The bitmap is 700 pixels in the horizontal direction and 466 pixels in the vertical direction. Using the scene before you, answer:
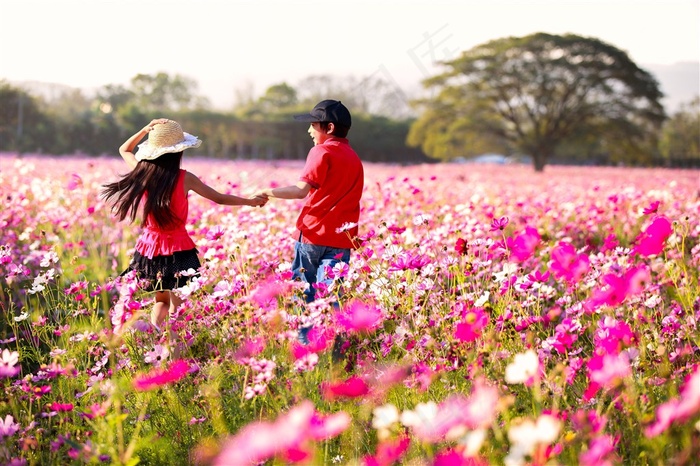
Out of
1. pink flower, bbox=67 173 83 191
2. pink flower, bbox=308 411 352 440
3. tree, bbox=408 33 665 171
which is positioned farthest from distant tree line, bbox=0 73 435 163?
pink flower, bbox=308 411 352 440

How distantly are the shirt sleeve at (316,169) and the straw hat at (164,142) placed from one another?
651 millimetres

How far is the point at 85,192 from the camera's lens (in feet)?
24.0

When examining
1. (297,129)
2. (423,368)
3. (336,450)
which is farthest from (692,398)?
(297,129)

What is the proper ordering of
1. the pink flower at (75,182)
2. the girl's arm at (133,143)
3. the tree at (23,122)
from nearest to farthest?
the girl's arm at (133,143) < the pink flower at (75,182) < the tree at (23,122)

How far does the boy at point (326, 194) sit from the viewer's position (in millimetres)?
4027

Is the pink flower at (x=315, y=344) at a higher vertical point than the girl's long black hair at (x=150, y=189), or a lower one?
lower

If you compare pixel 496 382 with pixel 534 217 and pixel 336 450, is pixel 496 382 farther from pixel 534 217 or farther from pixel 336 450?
pixel 534 217

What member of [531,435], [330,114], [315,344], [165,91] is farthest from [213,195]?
[165,91]

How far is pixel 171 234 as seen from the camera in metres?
3.91

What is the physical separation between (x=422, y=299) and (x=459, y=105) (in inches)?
1149

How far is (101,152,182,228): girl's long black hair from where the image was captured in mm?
3785

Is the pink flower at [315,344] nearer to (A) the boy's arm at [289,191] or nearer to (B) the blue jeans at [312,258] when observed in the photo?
(A) the boy's arm at [289,191]

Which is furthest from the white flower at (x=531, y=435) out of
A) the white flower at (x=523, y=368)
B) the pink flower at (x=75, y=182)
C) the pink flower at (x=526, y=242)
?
the pink flower at (x=75, y=182)

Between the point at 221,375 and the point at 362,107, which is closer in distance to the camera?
the point at 221,375
